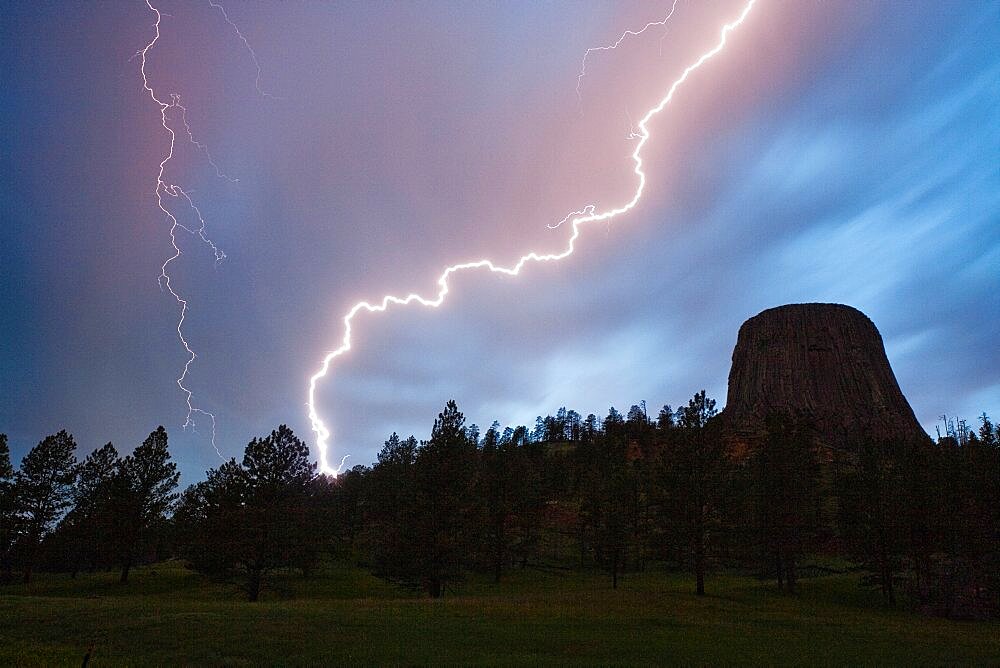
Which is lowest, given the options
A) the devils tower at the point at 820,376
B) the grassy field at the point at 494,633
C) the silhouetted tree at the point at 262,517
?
the grassy field at the point at 494,633

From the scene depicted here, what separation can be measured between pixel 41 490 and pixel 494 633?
158ft

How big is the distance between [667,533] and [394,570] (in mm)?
17908

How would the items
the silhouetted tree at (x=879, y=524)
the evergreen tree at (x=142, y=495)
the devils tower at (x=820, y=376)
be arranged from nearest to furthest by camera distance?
1. the silhouetted tree at (x=879, y=524)
2. the evergreen tree at (x=142, y=495)
3. the devils tower at (x=820, y=376)

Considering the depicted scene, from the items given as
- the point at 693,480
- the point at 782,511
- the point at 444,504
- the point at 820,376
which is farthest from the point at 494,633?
the point at 820,376

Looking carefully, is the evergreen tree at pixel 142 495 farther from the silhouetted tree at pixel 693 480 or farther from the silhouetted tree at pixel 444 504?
the silhouetted tree at pixel 693 480

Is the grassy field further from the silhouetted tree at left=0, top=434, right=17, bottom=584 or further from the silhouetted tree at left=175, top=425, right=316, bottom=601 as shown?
the silhouetted tree at left=0, top=434, right=17, bottom=584

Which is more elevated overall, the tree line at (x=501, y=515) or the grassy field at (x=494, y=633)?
the tree line at (x=501, y=515)

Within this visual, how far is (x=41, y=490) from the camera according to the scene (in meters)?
46.5

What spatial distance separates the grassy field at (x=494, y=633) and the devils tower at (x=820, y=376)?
11610 cm

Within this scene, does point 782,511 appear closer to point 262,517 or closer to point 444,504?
point 444,504

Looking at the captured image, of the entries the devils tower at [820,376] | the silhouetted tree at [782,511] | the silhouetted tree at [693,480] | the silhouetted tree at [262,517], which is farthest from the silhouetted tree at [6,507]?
the devils tower at [820,376]

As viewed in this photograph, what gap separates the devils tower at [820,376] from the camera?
436 feet

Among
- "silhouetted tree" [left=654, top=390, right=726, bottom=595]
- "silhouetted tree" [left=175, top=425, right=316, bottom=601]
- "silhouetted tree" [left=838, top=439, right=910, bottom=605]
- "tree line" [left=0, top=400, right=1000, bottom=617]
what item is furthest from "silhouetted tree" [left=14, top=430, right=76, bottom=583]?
"silhouetted tree" [left=838, top=439, right=910, bottom=605]

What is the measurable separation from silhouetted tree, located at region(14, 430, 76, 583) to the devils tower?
129 meters
